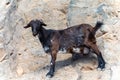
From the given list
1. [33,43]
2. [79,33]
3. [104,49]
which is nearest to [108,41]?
[104,49]

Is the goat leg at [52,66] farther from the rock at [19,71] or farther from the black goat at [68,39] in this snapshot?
the rock at [19,71]

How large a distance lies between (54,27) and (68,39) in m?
1.13

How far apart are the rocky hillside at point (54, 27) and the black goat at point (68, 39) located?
0.27m

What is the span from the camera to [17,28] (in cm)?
820

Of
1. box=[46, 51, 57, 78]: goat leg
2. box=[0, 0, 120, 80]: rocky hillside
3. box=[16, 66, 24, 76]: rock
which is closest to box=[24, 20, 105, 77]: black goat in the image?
box=[46, 51, 57, 78]: goat leg

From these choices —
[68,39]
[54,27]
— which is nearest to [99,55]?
[68,39]

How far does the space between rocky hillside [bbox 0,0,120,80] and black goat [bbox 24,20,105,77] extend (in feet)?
0.89

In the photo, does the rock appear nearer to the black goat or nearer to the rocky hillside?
the rocky hillside

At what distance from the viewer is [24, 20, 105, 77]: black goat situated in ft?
23.0

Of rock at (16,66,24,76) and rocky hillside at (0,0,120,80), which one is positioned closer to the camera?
rocky hillside at (0,0,120,80)

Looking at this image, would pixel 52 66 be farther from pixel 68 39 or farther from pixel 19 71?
pixel 19 71

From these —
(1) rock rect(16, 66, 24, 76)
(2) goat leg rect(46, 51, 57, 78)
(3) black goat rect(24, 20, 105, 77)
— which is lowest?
(1) rock rect(16, 66, 24, 76)

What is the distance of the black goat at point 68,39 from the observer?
23.0ft

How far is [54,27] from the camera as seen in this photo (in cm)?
818
